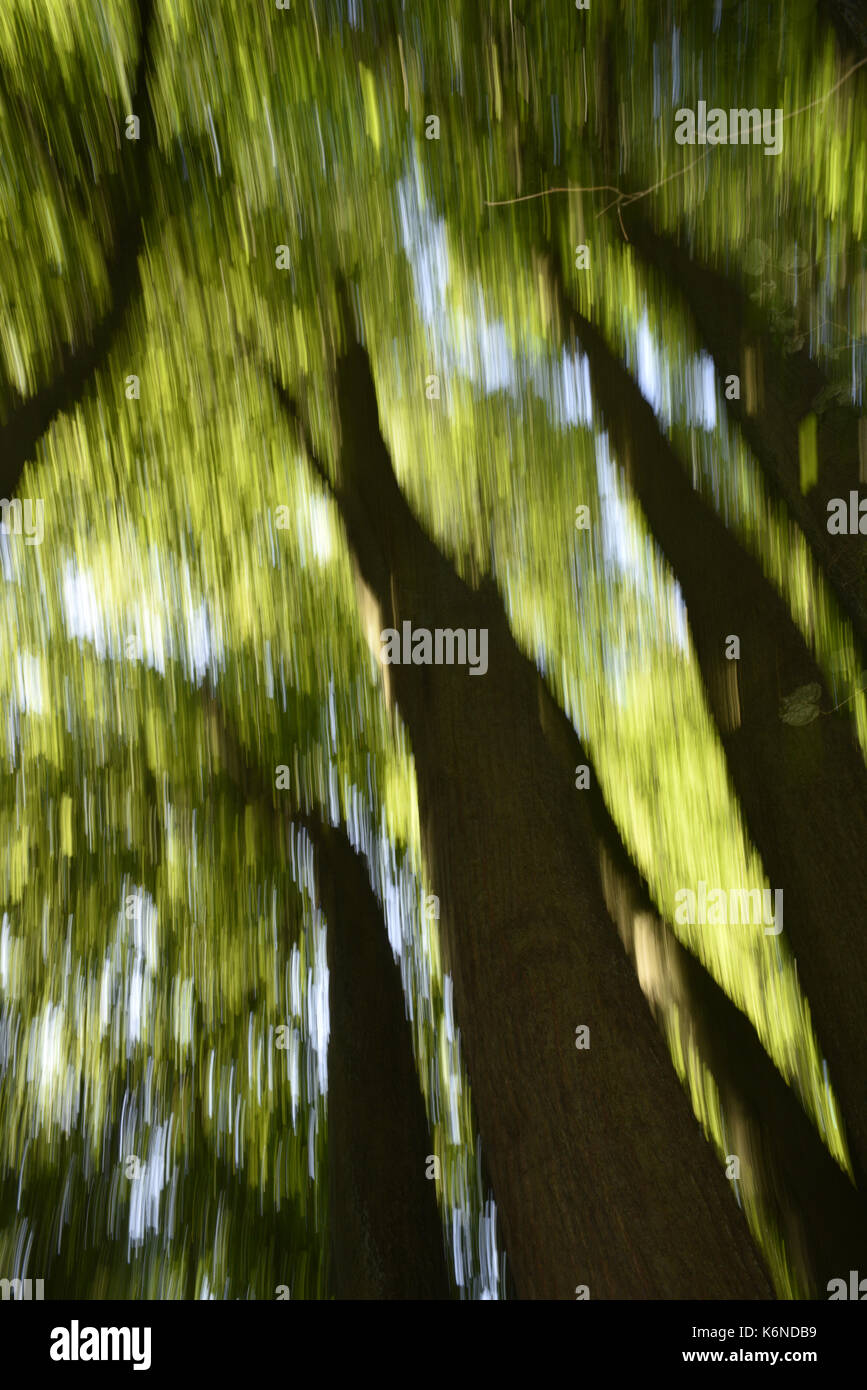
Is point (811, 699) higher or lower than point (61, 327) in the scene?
lower

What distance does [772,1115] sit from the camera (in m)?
1.23

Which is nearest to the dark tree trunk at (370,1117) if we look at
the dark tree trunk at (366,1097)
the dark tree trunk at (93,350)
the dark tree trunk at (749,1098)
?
the dark tree trunk at (366,1097)

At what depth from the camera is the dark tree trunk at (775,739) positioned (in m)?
1.25

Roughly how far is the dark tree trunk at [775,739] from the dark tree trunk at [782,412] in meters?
0.11

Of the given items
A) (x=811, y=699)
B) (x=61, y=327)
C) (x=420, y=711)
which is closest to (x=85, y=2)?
(x=61, y=327)

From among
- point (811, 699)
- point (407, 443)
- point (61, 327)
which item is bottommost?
point (811, 699)

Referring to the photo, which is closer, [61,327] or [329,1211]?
[329,1211]

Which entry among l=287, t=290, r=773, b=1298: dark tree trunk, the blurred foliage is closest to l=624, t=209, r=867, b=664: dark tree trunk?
the blurred foliage

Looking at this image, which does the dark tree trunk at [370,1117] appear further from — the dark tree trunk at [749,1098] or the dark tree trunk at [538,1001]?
the dark tree trunk at [749,1098]

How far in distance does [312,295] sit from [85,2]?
1.74ft

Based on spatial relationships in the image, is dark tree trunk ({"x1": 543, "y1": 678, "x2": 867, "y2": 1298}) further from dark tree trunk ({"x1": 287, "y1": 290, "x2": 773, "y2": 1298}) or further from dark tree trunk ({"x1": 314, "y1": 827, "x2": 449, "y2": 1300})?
dark tree trunk ({"x1": 314, "y1": 827, "x2": 449, "y2": 1300})

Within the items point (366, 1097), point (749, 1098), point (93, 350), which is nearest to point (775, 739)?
point (749, 1098)
